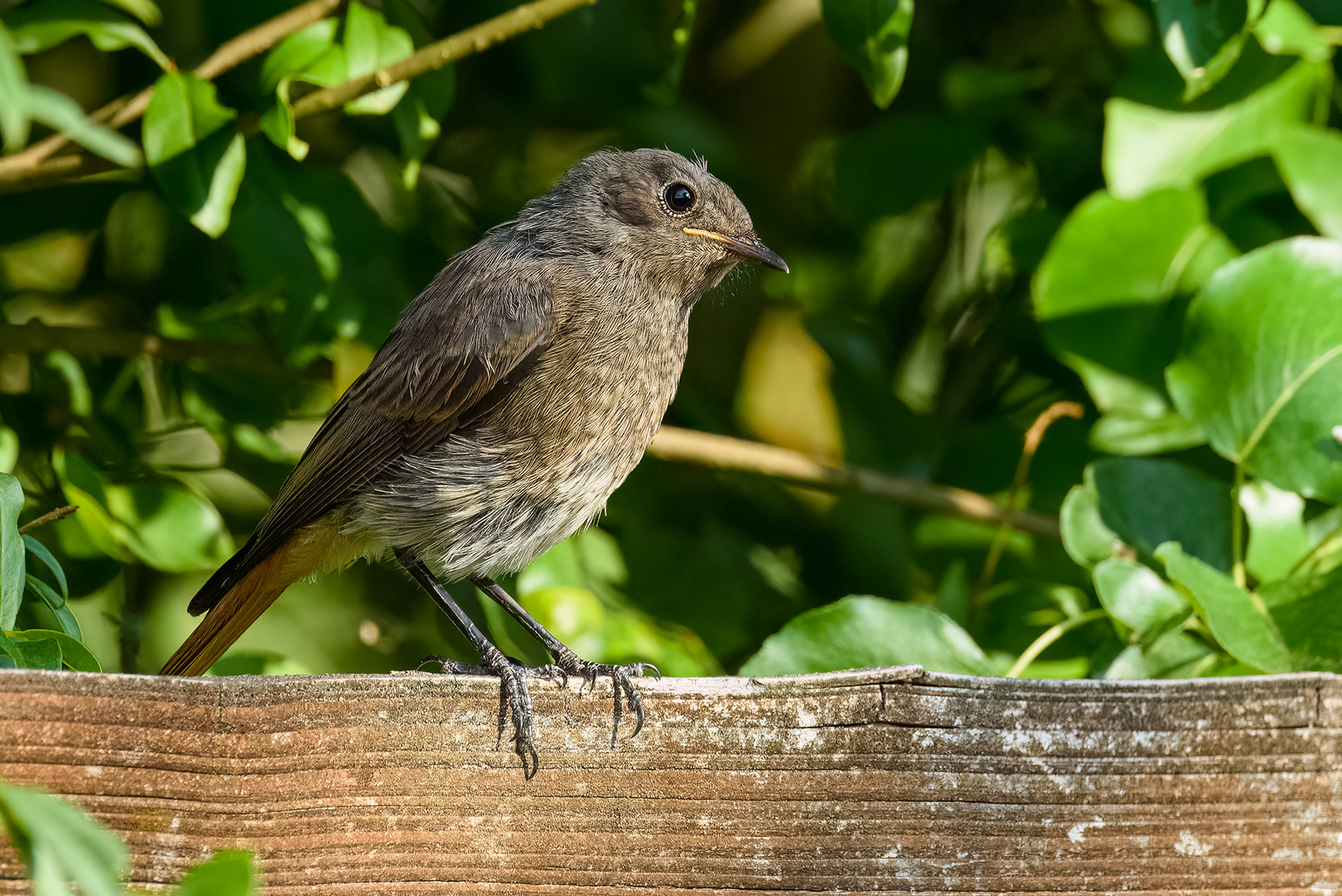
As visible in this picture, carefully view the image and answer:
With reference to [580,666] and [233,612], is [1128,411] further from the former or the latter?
[233,612]

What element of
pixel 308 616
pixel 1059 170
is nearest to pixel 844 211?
pixel 1059 170

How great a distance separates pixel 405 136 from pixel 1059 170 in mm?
2137

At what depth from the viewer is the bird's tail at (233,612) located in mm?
2619

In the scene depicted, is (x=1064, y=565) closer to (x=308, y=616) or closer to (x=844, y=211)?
(x=844, y=211)

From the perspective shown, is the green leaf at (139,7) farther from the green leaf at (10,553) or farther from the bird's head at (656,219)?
the green leaf at (10,553)

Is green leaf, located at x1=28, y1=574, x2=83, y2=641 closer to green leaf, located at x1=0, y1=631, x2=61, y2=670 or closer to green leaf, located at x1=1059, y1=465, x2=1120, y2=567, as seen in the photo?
green leaf, located at x1=0, y1=631, x2=61, y2=670

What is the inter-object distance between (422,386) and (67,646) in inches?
49.0

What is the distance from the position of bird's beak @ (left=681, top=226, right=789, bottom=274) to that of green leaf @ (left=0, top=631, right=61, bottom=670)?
1.92 metres

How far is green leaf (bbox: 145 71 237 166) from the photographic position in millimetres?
2443

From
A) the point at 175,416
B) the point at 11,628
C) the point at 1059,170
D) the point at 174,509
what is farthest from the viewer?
the point at 1059,170

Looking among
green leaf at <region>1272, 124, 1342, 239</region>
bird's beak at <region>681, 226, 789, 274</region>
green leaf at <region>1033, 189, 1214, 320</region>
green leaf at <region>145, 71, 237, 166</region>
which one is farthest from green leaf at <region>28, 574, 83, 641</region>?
green leaf at <region>1272, 124, 1342, 239</region>

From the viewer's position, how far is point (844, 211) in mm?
4047

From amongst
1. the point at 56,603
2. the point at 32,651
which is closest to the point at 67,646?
the point at 32,651

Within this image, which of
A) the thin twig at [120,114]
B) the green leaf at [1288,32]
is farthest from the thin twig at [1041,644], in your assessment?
the thin twig at [120,114]
